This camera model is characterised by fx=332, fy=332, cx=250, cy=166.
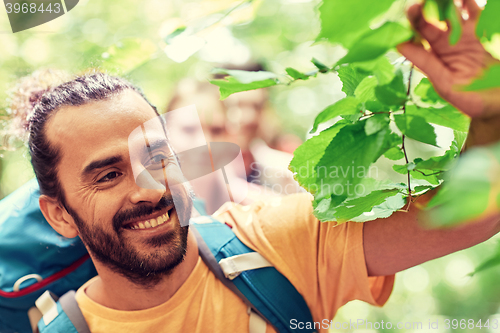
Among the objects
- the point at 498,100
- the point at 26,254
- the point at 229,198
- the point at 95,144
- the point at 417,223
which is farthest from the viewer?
the point at 229,198

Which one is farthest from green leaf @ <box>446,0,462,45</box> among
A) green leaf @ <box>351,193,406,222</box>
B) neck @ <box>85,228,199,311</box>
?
neck @ <box>85,228,199,311</box>

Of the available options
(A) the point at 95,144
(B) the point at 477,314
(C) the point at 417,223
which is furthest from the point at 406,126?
(B) the point at 477,314

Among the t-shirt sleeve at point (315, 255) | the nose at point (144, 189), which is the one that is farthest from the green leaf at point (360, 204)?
the nose at point (144, 189)

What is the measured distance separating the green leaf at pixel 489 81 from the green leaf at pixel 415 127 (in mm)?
114

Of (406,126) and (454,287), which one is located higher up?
(406,126)

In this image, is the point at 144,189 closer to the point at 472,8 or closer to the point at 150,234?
the point at 150,234

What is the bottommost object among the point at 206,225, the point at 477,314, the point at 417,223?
the point at 477,314

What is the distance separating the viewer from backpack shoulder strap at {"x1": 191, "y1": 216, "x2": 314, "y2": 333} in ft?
2.39

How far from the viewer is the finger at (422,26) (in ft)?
0.89

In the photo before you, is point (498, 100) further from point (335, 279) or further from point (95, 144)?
point (95, 144)

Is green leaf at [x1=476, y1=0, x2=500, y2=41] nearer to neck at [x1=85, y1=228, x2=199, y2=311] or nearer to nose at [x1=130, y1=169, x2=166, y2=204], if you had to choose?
nose at [x1=130, y1=169, x2=166, y2=204]

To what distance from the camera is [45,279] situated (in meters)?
0.86

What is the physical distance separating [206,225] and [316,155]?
0.55 metres

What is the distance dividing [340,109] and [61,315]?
0.83 metres
